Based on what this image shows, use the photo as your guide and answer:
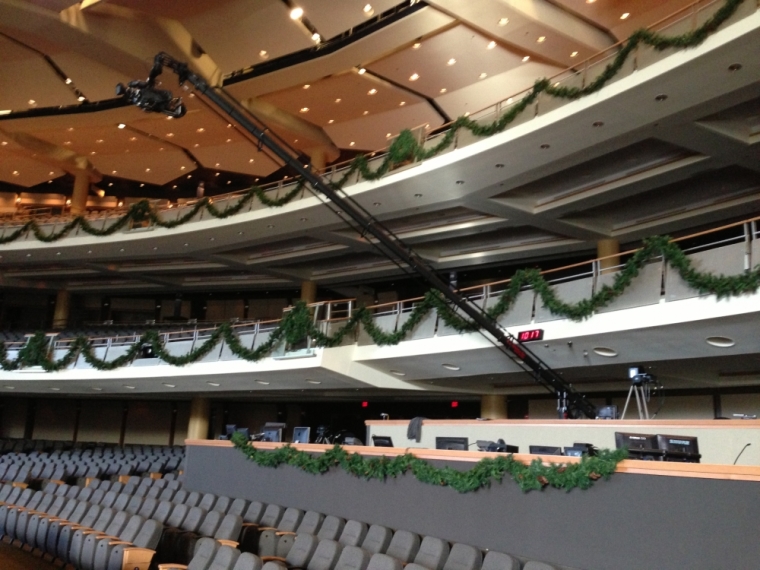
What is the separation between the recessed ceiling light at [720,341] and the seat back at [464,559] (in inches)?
212

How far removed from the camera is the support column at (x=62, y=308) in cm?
2509

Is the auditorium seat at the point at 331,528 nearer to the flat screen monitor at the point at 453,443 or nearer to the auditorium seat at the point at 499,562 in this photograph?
the flat screen monitor at the point at 453,443

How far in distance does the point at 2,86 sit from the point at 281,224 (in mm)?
9625

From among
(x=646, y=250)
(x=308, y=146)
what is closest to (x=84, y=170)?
(x=308, y=146)

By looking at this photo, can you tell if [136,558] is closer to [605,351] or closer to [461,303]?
[461,303]

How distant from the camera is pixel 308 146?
21.9 meters

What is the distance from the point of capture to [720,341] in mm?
8836

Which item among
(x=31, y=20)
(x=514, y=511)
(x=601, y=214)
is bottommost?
(x=514, y=511)

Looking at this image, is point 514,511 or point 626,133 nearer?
point 514,511

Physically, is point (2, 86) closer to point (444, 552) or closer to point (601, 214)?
point (601, 214)

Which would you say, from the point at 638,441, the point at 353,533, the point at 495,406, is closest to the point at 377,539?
the point at 353,533

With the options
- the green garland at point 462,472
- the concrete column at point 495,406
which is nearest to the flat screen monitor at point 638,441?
the green garland at point 462,472

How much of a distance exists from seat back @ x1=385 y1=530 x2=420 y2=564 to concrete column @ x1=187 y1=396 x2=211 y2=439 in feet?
49.3

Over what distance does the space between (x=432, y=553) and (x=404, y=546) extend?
1.28 ft
